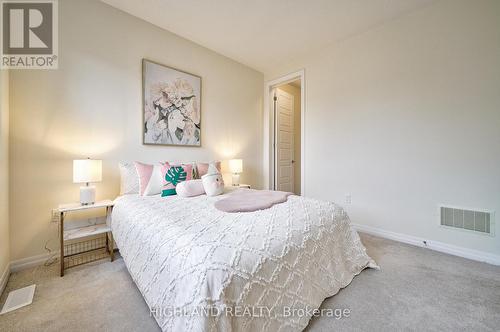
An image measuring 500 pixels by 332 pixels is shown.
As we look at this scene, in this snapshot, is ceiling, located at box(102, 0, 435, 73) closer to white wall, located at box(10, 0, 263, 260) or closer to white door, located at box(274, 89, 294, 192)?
white wall, located at box(10, 0, 263, 260)

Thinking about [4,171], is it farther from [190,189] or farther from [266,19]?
[266,19]

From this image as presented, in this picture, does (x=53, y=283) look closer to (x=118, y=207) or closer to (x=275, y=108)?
(x=118, y=207)

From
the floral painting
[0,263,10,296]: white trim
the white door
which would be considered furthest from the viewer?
the white door

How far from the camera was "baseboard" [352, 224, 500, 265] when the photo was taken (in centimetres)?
200

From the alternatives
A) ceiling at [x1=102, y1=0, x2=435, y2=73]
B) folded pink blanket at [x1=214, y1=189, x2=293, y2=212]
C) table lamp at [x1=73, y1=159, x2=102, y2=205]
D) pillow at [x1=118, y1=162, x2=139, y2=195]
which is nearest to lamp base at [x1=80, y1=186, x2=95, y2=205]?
table lamp at [x1=73, y1=159, x2=102, y2=205]

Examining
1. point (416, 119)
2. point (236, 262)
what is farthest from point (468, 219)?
point (236, 262)

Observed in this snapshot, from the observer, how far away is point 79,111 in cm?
213

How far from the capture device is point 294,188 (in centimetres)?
480

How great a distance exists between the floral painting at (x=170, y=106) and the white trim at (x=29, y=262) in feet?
4.96

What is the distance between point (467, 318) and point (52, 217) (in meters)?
3.52

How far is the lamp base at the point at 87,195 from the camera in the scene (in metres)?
1.90

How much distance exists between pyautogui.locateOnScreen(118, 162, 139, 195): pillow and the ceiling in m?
1.90

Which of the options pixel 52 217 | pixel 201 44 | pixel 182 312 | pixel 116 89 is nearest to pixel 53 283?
pixel 52 217

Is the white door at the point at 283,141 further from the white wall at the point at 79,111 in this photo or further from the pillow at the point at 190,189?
the pillow at the point at 190,189
